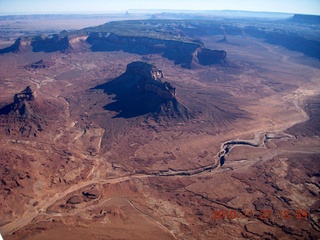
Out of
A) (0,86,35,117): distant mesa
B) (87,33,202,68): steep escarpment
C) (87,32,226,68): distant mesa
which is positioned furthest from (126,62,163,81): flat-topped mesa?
(87,33,202,68): steep escarpment

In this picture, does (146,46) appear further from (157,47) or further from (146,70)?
(146,70)

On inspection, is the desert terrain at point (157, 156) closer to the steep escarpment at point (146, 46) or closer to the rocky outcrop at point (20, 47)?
the steep escarpment at point (146, 46)

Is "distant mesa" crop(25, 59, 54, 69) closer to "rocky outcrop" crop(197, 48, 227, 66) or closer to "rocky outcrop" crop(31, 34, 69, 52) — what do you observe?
"rocky outcrop" crop(31, 34, 69, 52)

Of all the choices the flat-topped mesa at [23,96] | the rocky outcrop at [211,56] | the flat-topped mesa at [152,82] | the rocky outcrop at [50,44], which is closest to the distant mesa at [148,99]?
the flat-topped mesa at [152,82]

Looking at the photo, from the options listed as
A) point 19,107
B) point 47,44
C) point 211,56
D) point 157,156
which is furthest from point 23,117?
point 47,44

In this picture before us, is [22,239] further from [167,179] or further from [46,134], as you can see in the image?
[46,134]

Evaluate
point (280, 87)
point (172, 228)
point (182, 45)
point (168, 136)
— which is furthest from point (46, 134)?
point (182, 45)
